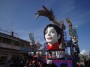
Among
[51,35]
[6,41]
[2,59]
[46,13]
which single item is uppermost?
[46,13]

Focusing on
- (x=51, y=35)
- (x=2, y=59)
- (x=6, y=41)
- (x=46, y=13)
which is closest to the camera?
(x=51, y=35)

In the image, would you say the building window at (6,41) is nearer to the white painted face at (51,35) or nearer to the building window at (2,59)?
the building window at (2,59)

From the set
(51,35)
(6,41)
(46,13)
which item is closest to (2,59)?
(6,41)

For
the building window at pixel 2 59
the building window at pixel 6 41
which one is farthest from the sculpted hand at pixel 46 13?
the building window at pixel 6 41

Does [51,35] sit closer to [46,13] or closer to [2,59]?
[46,13]

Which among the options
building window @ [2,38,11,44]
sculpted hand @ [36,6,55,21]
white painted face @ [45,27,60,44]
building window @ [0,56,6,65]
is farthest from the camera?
building window @ [2,38,11,44]

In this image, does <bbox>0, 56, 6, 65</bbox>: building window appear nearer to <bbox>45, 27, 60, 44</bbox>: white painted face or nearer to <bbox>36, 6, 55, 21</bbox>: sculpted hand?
<bbox>45, 27, 60, 44</bbox>: white painted face

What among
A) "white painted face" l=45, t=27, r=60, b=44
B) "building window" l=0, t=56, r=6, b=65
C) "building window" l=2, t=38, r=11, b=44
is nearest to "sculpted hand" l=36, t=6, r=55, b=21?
"white painted face" l=45, t=27, r=60, b=44

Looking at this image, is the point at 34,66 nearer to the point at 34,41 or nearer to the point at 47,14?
the point at 47,14

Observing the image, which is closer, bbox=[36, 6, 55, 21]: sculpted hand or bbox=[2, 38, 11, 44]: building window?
bbox=[36, 6, 55, 21]: sculpted hand

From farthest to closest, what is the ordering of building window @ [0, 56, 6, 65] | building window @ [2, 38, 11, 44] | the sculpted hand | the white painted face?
building window @ [2, 38, 11, 44] → building window @ [0, 56, 6, 65] → the sculpted hand → the white painted face

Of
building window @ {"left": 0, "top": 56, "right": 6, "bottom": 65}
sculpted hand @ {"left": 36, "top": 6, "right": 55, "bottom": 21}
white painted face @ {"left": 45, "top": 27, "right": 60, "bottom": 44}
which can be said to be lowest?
building window @ {"left": 0, "top": 56, "right": 6, "bottom": 65}

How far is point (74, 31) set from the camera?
74.9ft

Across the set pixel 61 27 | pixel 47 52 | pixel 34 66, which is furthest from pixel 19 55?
pixel 34 66
